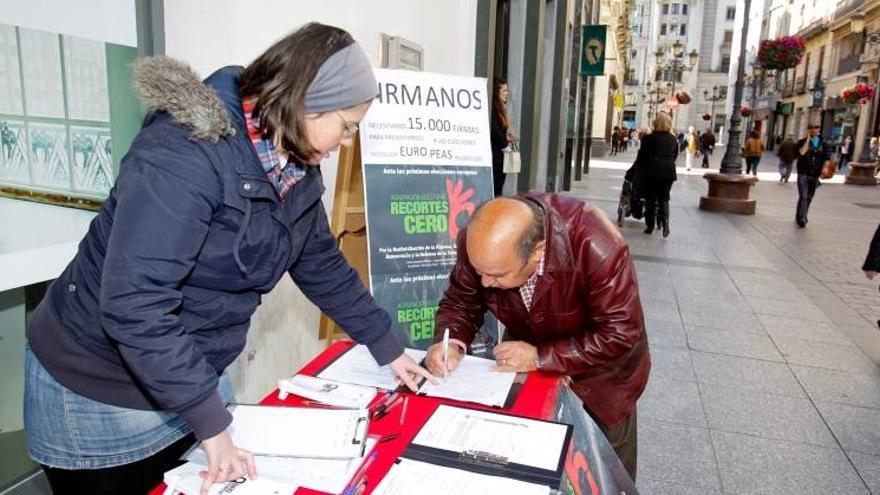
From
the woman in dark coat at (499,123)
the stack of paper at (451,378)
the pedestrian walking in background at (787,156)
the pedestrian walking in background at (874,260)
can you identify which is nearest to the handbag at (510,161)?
the woman in dark coat at (499,123)

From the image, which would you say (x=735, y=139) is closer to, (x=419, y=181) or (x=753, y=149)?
(x=753, y=149)

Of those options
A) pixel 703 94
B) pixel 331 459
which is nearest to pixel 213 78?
pixel 331 459

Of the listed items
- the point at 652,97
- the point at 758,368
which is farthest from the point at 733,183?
the point at 652,97

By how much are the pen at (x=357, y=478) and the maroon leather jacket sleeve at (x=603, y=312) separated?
27.9 inches

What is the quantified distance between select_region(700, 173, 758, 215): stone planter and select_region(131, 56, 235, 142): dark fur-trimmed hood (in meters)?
11.1

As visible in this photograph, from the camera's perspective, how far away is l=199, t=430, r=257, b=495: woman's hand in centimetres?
112

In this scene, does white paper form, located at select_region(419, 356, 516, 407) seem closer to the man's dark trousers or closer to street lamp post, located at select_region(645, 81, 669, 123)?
the man's dark trousers

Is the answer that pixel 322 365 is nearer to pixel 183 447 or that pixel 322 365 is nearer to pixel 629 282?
Answer: pixel 183 447

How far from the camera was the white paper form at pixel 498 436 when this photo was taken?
129 centimetres

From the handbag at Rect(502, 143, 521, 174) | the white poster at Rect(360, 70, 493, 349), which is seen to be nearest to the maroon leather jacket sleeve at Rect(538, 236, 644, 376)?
the white poster at Rect(360, 70, 493, 349)

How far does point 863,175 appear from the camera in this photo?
60.1ft

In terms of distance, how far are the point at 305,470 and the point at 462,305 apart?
1000mm

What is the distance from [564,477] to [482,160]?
239 centimetres

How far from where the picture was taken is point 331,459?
1.24 metres
